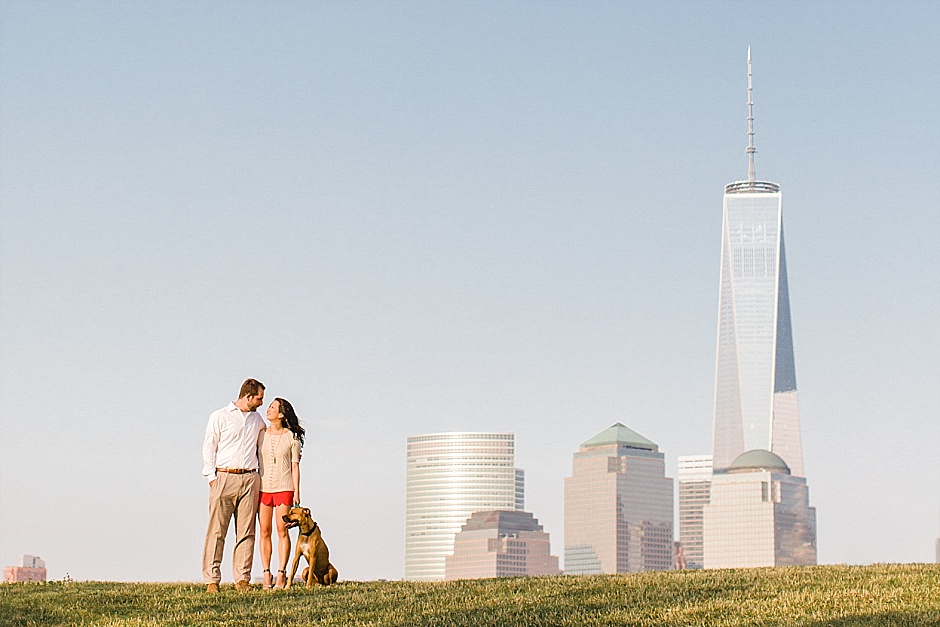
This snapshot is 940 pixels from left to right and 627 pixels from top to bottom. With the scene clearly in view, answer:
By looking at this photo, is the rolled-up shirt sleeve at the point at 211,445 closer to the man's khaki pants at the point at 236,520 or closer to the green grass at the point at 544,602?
the man's khaki pants at the point at 236,520

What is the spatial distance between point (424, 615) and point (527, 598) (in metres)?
1.70

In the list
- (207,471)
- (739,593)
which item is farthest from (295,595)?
(739,593)

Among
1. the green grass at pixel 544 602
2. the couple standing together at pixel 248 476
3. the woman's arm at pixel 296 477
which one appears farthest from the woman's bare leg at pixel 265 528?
the green grass at pixel 544 602

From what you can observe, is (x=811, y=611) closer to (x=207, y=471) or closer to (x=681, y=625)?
(x=681, y=625)

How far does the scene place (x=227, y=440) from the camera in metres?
18.4

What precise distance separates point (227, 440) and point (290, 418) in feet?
3.15

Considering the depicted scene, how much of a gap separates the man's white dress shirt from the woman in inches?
13.8

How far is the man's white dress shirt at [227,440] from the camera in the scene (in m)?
18.4

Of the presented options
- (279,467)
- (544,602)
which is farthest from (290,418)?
(544,602)

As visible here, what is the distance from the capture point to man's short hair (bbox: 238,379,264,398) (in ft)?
61.0

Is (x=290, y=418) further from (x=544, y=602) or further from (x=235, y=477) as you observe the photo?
(x=544, y=602)

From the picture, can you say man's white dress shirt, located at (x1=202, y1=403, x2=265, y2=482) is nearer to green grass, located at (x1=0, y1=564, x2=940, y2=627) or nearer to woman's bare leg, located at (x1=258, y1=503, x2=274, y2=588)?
woman's bare leg, located at (x1=258, y1=503, x2=274, y2=588)

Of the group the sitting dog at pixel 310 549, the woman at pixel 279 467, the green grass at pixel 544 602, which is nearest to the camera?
the green grass at pixel 544 602

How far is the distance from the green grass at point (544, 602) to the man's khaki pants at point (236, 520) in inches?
15.7
